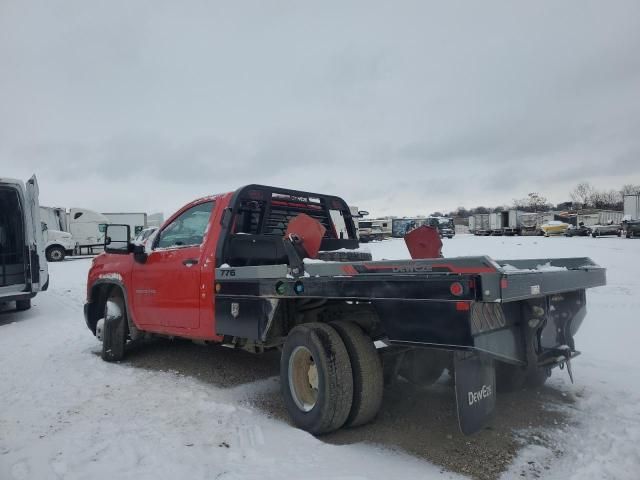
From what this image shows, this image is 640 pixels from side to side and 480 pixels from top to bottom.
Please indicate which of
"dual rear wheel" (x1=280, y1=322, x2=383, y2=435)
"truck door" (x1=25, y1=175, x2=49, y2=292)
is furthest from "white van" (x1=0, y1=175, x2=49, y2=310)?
"dual rear wheel" (x1=280, y1=322, x2=383, y2=435)

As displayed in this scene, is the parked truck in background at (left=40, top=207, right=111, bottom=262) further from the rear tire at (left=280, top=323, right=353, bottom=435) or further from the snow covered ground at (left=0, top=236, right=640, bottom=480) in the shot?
the rear tire at (left=280, top=323, right=353, bottom=435)

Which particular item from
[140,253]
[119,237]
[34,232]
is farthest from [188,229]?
[34,232]

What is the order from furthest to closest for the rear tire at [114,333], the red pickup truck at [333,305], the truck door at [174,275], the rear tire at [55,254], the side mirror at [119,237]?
the rear tire at [55,254] → the rear tire at [114,333] → the side mirror at [119,237] → the truck door at [174,275] → the red pickup truck at [333,305]

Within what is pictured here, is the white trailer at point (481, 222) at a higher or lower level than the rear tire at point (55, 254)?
higher

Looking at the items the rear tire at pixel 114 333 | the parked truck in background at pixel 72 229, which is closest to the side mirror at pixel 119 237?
the rear tire at pixel 114 333

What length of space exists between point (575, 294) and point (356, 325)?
1.92 metres

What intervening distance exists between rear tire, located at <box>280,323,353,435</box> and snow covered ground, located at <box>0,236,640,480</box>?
0.15m

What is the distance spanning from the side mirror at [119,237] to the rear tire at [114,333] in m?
0.84

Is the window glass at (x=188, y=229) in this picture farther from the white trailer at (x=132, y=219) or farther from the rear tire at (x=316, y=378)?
the white trailer at (x=132, y=219)

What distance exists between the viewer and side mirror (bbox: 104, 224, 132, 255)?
208 inches

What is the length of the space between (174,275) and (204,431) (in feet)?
5.97

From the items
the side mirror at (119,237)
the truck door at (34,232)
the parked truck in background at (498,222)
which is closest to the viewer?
the side mirror at (119,237)

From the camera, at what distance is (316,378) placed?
3631 millimetres

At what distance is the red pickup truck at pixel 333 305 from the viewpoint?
292 cm
